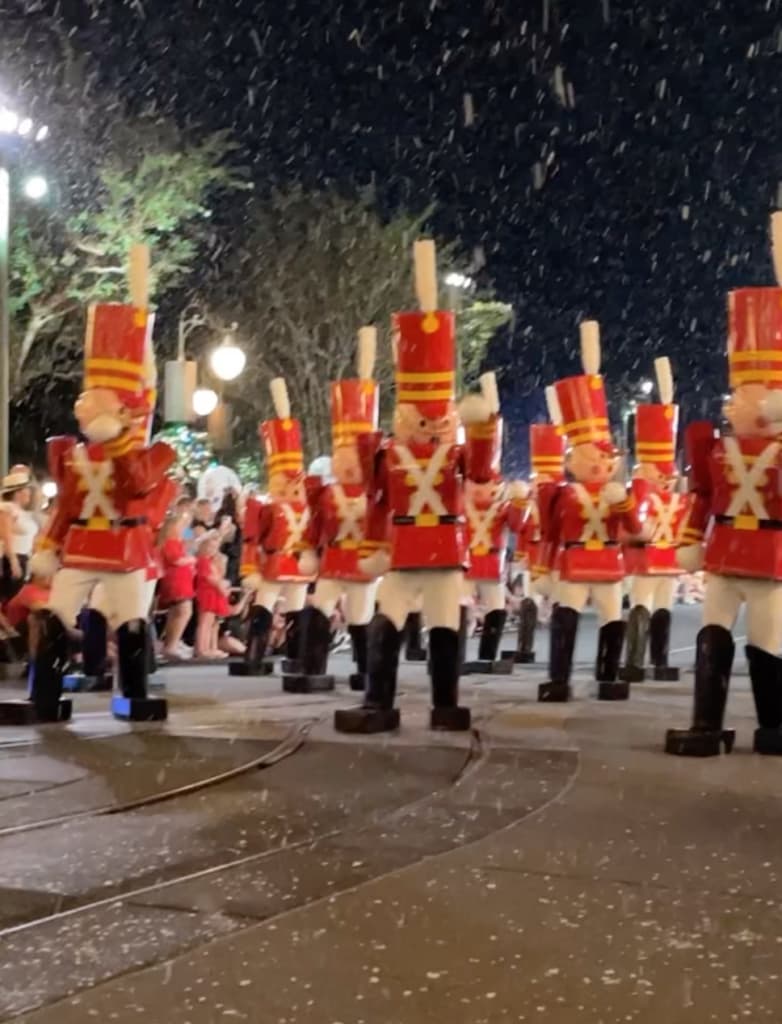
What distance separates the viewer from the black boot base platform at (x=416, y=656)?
601 inches

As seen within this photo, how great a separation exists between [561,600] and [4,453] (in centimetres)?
659

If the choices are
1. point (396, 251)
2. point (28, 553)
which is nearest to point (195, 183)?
point (396, 251)

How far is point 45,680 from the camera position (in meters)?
8.80

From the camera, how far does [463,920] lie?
4.42 meters

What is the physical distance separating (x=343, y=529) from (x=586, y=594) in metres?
1.86

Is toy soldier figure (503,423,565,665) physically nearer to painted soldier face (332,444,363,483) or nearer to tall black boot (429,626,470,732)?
painted soldier face (332,444,363,483)

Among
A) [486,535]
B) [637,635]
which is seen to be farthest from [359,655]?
[637,635]

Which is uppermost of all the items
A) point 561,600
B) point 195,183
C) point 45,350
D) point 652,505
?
point 195,183

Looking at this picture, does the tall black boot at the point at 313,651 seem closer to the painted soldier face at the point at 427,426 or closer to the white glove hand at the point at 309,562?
the white glove hand at the point at 309,562

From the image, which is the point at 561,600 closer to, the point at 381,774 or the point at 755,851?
the point at 381,774

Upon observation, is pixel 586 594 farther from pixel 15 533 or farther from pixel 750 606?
pixel 15 533

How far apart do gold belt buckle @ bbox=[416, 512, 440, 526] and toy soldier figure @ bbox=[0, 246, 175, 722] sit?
4.95 feet

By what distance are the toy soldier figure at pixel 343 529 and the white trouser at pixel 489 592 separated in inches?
84.1

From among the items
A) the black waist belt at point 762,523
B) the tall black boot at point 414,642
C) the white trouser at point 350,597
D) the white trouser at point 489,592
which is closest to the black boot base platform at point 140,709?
the white trouser at point 350,597
